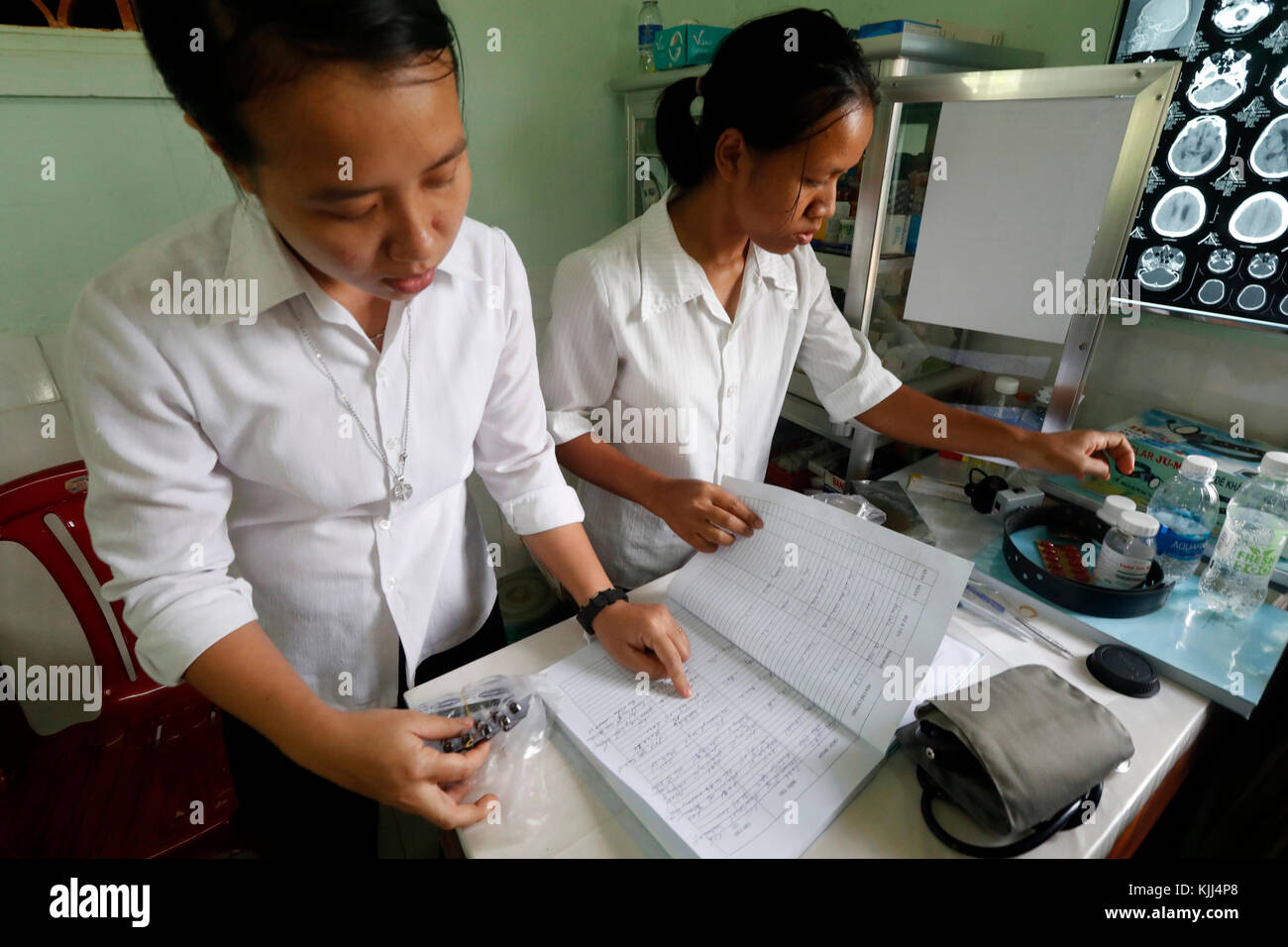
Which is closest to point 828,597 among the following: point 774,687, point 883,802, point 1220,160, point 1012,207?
point 774,687

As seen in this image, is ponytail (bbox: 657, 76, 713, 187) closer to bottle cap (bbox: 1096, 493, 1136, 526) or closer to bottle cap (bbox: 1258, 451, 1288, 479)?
bottle cap (bbox: 1096, 493, 1136, 526)

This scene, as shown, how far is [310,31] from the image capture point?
51 cm

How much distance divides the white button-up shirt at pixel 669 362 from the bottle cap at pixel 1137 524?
48 centimetres

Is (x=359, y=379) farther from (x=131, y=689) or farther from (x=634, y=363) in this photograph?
(x=131, y=689)

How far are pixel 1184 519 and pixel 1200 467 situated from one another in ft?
0.48

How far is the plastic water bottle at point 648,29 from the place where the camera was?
2.05m

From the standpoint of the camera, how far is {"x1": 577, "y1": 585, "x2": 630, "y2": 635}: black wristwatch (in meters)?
0.92

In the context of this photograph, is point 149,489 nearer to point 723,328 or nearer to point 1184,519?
point 723,328

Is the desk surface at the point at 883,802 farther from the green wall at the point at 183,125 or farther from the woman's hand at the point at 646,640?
the green wall at the point at 183,125

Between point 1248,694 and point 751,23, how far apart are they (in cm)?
119

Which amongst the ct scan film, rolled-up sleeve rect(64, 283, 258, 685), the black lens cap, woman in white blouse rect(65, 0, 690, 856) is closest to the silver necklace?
woman in white blouse rect(65, 0, 690, 856)

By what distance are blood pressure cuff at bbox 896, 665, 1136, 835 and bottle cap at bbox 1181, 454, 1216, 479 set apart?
530 millimetres

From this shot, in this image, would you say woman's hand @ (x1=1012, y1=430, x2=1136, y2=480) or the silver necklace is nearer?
the silver necklace
